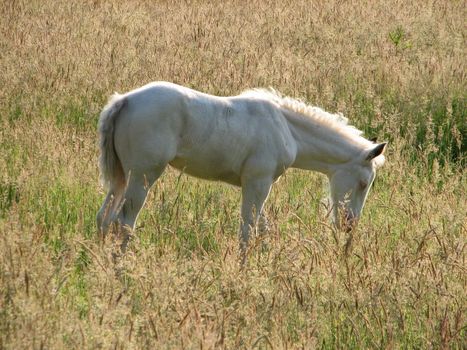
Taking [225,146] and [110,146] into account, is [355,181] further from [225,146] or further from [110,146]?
[110,146]

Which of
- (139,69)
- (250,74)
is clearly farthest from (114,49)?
(250,74)

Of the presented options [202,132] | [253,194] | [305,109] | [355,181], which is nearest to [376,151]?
[355,181]

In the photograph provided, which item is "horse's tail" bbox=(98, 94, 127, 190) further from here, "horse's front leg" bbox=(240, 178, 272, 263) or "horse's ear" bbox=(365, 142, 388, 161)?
"horse's ear" bbox=(365, 142, 388, 161)

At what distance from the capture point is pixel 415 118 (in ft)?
32.3

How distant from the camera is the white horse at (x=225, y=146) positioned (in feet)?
19.4

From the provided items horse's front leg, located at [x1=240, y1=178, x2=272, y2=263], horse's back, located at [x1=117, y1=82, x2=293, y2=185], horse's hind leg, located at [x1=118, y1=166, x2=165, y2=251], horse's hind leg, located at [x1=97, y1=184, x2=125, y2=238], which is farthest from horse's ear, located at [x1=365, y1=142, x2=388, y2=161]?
horse's hind leg, located at [x1=97, y1=184, x2=125, y2=238]

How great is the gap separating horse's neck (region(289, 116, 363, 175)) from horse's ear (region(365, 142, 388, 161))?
149 millimetres

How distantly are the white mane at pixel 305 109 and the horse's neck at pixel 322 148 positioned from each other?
0.05m

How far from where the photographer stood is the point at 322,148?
23.0 feet

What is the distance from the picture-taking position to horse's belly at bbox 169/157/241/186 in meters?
6.31

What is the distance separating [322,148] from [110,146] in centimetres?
186

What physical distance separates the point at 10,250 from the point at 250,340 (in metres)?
1.15

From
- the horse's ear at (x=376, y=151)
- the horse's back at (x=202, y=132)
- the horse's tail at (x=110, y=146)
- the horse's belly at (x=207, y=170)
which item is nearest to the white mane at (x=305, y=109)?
the horse's back at (x=202, y=132)

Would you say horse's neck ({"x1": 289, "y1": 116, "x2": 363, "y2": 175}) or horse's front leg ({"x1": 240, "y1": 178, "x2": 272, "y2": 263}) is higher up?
horse's neck ({"x1": 289, "y1": 116, "x2": 363, "y2": 175})
